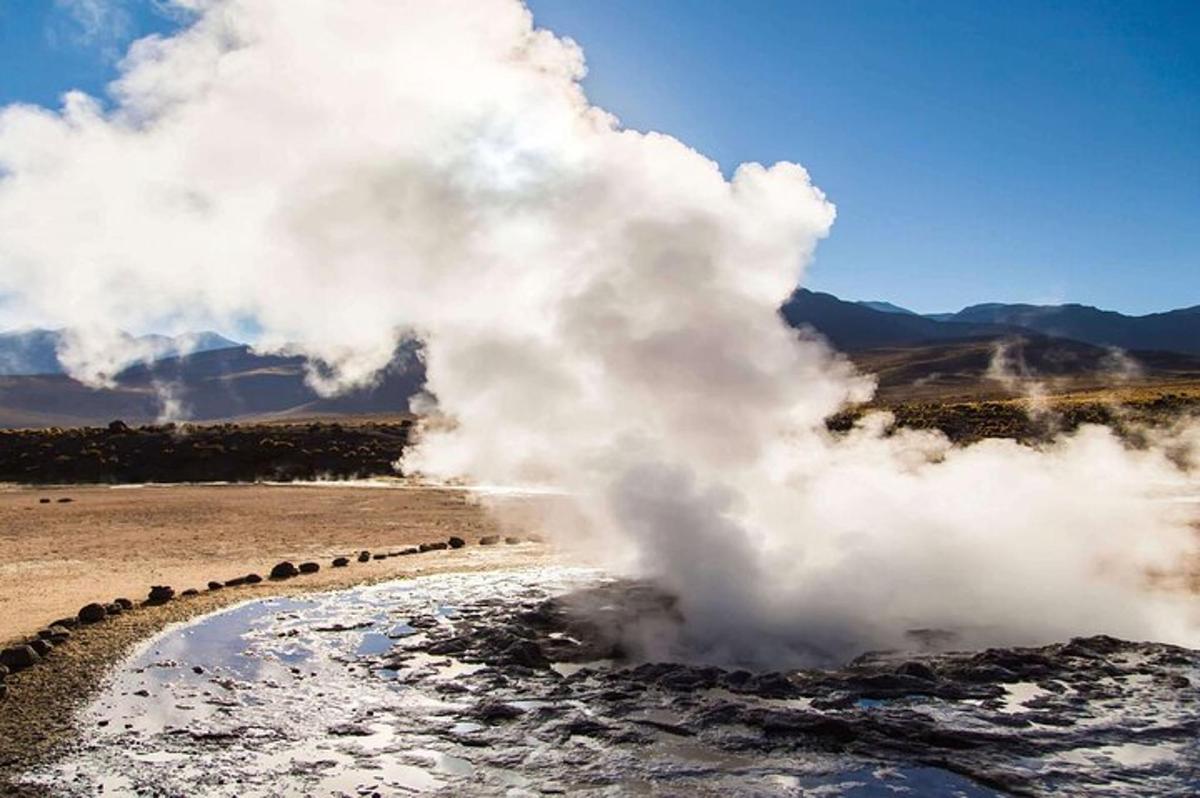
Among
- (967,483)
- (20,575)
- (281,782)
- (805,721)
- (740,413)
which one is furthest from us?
(20,575)

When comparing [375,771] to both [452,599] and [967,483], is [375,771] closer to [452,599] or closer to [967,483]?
[452,599]

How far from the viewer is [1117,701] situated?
35.3 ft

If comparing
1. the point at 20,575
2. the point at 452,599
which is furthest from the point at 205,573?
the point at 452,599

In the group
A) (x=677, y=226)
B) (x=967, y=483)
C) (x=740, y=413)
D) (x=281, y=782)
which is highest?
(x=677, y=226)

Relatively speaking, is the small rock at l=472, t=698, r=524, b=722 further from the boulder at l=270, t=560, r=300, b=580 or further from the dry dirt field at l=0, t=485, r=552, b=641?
the boulder at l=270, t=560, r=300, b=580

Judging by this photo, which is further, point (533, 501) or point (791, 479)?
point (533, 501)

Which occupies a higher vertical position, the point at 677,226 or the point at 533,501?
the point at 677,226

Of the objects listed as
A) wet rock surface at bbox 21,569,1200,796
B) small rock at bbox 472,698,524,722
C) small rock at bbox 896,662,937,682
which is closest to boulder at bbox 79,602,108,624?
wet rock surface at bbox 21,569,1200,796

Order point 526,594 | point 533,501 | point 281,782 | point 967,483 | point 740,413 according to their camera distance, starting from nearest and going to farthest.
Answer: point 281,782
point 740,413
point 526,594
point 967,483
point 533,501

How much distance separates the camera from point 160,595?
1752cm

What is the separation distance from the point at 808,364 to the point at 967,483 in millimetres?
4749

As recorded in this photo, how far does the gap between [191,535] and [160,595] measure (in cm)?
1243

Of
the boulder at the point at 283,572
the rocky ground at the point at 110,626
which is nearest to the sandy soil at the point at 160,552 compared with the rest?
the rocky ground at the point at 110,626

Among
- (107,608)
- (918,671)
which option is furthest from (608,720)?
(107,608)
